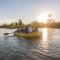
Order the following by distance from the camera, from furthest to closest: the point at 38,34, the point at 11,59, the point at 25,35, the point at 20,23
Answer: the point at 20,23, the point at 38,34, the point at 25,35, the point at 11,59

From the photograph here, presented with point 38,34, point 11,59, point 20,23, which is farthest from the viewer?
point 20,23

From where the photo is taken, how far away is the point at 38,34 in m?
74.2

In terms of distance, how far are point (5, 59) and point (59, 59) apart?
892 centimetres

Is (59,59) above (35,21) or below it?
below

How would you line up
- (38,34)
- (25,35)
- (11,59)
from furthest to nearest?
(38,34), (25,35), (11,59)

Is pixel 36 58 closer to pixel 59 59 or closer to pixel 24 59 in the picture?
pixel 24 59

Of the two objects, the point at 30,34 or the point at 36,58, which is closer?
the point at 36,58

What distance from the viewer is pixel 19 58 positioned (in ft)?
74.6

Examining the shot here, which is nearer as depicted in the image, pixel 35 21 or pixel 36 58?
pixel 36 58

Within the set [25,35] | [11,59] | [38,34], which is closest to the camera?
[11,59]

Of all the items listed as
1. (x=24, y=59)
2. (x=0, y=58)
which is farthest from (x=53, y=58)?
(x=0, y=58)

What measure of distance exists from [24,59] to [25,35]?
146ft

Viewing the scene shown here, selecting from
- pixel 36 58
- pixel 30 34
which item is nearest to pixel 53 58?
pixel 36 58

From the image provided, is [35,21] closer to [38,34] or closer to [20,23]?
[20,23]
